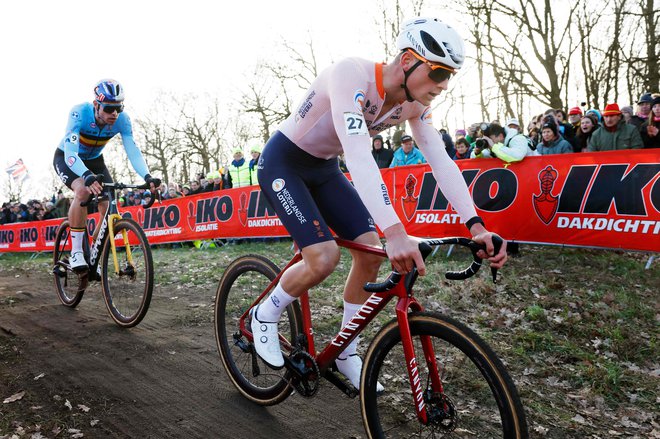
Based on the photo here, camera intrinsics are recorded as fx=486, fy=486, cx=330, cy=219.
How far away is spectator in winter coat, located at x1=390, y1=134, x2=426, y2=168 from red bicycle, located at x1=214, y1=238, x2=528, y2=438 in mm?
7119

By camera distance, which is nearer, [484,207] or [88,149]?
[88,149]

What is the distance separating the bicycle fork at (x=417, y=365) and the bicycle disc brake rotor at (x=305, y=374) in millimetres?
823

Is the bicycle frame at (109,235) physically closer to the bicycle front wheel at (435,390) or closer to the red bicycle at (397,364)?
the red bicycle at (397,364)

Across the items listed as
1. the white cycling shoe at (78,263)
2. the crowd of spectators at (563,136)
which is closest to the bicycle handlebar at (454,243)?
the white cycling shoe at (78,263)

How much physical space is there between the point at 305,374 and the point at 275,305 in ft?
1.63

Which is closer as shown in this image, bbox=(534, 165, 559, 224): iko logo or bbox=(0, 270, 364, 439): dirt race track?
bbox=(0, 270, 364, 439): dirt race track

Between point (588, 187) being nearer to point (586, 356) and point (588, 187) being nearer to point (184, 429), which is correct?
point (586, 356)

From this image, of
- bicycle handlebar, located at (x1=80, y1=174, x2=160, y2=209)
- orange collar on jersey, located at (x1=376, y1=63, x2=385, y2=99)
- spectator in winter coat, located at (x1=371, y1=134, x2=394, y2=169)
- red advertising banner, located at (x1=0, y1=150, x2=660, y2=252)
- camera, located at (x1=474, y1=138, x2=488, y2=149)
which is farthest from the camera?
spectator in winter coat, located at (x1=371, y1=134, x2=394, y2=169)

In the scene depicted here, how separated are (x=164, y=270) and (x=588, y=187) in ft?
25.4

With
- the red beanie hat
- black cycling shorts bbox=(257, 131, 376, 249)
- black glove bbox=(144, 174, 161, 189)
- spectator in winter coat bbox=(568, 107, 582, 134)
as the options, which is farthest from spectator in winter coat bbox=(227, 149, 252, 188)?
black cycling shorts bbox=(257, 131, 376, 249)

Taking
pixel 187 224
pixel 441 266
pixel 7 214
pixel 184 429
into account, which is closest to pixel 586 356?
pixel 441 266

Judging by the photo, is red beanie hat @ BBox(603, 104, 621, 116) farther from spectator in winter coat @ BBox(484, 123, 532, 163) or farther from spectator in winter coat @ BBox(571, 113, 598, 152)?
spectator in winter coat @ BBox(484, 123, 532, 163)

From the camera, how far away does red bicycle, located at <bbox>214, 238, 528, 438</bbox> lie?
7.50 ft

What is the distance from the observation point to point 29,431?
3195 mm
